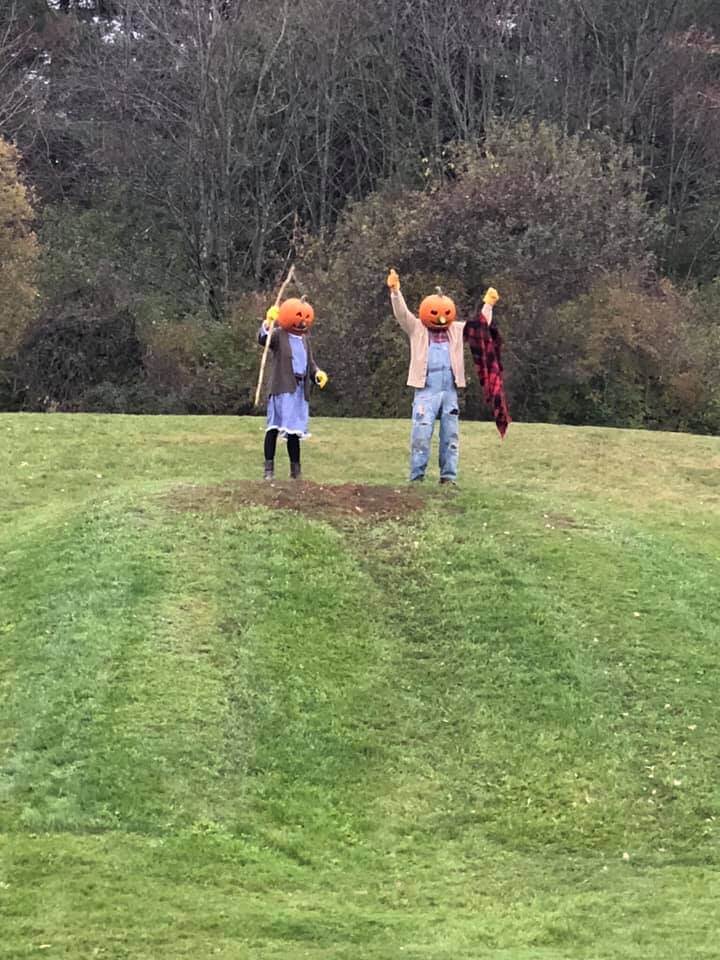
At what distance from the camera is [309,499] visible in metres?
10.3

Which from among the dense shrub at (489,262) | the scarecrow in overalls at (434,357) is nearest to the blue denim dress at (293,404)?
the scarecrow in overalls at (434,357)

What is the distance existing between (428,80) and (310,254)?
988 centimetres

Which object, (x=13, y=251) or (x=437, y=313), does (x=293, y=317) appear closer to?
(x=437, y=313)

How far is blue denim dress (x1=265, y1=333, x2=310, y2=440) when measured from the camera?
35.6 feet

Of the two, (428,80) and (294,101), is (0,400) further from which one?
(428,80)

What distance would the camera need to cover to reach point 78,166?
34.4m

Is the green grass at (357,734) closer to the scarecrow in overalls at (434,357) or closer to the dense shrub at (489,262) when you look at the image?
the scarecrow in overalls at (434,357)

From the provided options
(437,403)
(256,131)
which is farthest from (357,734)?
(256,131)

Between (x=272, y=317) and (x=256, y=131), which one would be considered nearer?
(x=272, y=317)

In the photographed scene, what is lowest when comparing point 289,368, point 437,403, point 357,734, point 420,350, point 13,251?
point 357,734

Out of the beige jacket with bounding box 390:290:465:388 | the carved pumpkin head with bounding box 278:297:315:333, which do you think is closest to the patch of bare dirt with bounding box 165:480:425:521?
the beige jacket with bounding box 390:290:465:388

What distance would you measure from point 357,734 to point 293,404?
451 cm

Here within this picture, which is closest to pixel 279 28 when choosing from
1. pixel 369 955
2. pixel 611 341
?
pixel 611 341

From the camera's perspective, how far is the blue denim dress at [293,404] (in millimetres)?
10836
